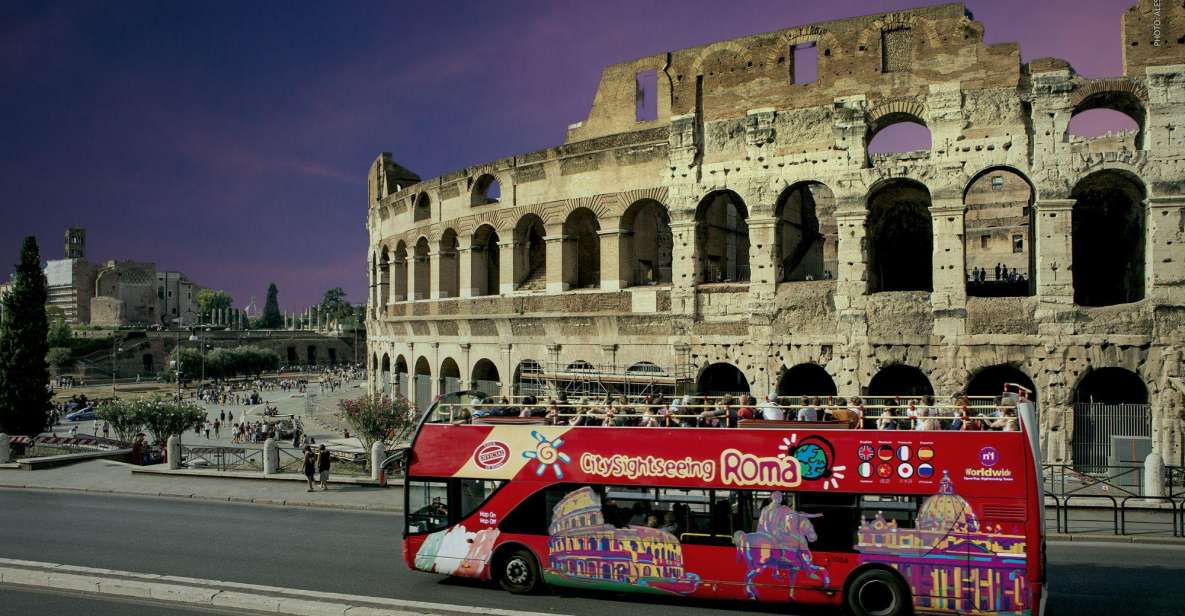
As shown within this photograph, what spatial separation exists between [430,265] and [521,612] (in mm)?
23716

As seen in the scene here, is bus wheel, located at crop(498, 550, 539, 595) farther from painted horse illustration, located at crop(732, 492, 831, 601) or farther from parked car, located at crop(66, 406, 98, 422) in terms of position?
parked car, located at crop(66, 406, 98, 422)

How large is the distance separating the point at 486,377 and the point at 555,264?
659 cm

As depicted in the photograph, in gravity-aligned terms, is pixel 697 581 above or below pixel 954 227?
below

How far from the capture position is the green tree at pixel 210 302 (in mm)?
168000

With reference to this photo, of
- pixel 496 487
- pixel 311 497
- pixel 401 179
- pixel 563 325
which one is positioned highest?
pixel 401 179

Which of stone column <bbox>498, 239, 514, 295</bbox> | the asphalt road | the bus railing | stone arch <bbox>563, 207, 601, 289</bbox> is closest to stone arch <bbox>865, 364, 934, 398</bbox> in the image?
the bus railing

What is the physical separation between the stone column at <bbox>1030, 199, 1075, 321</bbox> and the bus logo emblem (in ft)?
49.2

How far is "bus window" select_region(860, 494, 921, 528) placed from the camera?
30.8ft

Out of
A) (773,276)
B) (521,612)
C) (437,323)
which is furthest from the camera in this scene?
(437,323)

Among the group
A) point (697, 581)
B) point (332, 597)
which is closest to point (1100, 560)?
point (697, 581)

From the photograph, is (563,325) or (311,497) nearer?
(311,497)

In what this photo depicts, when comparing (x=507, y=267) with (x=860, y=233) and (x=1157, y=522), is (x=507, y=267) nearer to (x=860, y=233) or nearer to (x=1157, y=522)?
(x=860, y=233)

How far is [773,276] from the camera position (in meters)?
21.9

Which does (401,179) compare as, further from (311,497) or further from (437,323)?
(311,497)
